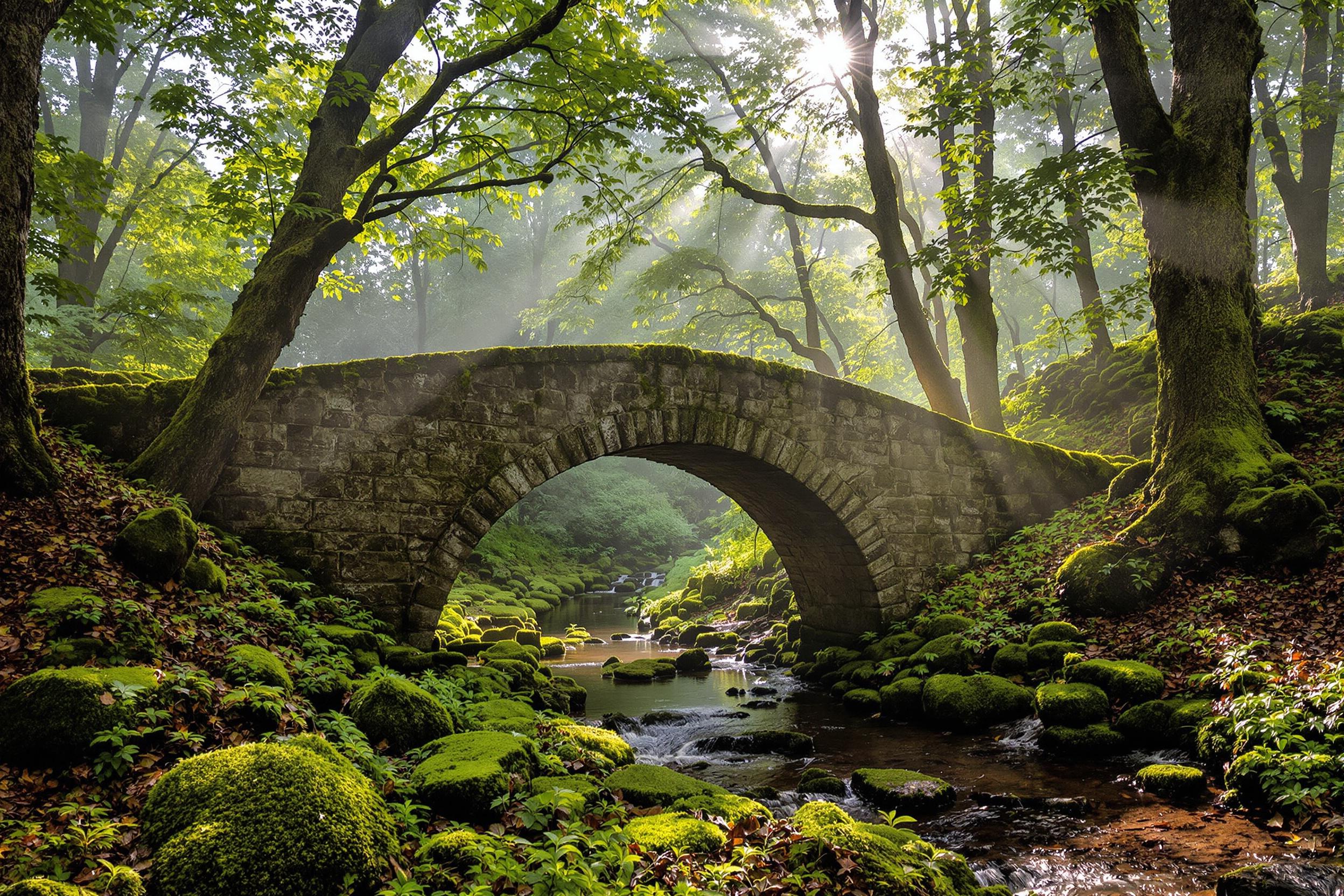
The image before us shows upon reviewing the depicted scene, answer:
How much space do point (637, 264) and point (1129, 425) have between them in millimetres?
26107

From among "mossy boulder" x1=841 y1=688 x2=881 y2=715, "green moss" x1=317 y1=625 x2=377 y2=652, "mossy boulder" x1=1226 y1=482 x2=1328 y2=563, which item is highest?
"mossy boulder" x1=1226 y1=482 x2=1328 y2=563

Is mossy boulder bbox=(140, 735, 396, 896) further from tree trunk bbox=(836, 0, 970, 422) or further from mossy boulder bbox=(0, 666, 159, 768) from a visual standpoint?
tree trunk bbox=(836, 0, 970, 422)

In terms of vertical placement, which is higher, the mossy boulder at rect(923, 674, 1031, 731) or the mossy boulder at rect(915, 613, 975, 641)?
the mossy boulder at rect(915, 613, 975, 641)

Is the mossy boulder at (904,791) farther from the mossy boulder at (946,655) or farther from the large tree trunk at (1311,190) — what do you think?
the large tree trunk at (1311,190)

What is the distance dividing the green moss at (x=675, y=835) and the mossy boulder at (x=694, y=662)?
7.24 m

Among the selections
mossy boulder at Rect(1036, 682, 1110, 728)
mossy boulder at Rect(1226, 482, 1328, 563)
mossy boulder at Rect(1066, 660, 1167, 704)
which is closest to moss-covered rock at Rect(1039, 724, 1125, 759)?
mossy boulder at Rect(1036, 682, 1110, 728)

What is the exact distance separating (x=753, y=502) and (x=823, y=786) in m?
5.41

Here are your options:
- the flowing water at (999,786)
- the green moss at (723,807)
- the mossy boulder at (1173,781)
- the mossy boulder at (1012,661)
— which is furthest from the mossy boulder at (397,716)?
the mossy boulder at (1012,661)

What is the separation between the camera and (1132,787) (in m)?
4.62

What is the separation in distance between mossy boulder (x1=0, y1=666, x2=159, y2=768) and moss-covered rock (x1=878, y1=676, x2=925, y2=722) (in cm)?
624

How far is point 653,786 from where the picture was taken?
3904mm

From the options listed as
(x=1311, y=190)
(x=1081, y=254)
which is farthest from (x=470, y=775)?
(x=1311, y=190)

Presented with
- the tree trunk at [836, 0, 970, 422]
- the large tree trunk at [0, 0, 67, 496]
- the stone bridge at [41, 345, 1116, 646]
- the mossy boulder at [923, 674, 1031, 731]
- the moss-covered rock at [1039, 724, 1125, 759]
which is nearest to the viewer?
the large tree trunk at [0, 0, 67, 496]

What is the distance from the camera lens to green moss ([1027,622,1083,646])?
6.73m
